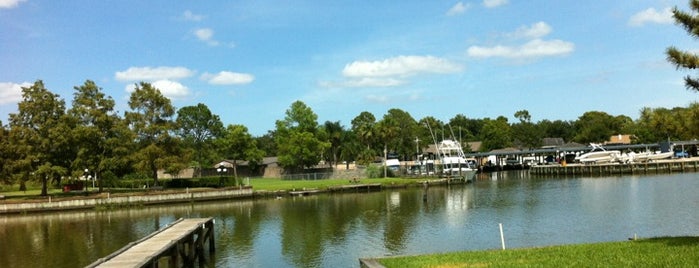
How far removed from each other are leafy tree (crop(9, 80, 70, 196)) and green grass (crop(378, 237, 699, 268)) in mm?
51877

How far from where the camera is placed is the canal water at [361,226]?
28031 mm

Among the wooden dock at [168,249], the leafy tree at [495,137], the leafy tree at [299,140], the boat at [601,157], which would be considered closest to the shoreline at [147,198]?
the leafy tree at [299,140]

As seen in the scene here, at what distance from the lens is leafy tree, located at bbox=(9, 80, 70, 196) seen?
59219 mm

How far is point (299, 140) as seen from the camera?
92.9 metres

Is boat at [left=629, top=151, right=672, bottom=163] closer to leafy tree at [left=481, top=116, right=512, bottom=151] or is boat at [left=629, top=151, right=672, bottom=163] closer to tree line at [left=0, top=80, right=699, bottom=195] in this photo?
tree line at [left=0, top=80, right=699, bottom=195]

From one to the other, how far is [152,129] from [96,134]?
5940 mm

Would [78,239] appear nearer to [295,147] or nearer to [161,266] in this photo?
[161,266]

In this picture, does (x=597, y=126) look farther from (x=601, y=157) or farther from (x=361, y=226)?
(x=361, y=226)

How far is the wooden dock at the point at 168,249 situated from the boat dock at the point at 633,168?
8303cm

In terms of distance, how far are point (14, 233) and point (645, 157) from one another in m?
102

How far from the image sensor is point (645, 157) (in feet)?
348

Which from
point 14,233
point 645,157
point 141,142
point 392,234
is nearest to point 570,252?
point 392,234

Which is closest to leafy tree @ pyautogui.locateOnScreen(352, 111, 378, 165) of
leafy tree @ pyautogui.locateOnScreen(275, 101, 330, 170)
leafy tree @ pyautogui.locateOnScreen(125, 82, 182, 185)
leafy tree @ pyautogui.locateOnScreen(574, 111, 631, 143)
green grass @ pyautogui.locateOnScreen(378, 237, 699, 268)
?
leafy tree @ pyautogui.locateOnScreen(275, 101, 330, 170)

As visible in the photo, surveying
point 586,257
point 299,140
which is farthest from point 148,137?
point 586,257
